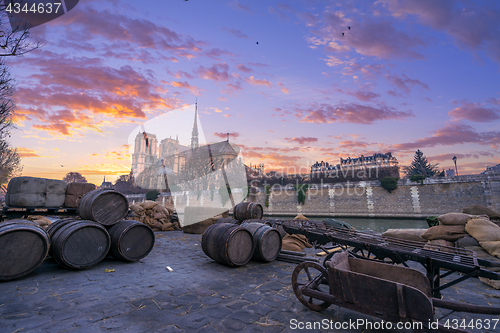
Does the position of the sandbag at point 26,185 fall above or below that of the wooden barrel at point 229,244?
above

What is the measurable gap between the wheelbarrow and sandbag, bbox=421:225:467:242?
4.79m

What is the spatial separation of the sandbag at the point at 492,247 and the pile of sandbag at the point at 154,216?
13629 mm

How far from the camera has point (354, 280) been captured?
9.42 feet

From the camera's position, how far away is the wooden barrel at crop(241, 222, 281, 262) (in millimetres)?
6418

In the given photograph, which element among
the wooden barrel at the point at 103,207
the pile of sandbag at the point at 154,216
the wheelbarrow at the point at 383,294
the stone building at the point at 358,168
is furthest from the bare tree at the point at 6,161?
the stone building at the point at 358,168

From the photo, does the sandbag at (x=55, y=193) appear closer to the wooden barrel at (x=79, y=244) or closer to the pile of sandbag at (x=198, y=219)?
the wooden barrel at (x=79, y=244)

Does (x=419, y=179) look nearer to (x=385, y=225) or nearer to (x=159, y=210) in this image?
(x=385, y=225)

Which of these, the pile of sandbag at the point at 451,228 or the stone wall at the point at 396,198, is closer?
the pile of sandbag at the point at 451,228

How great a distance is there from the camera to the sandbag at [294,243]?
26.4 ft

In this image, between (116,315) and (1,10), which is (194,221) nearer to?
(116,315)

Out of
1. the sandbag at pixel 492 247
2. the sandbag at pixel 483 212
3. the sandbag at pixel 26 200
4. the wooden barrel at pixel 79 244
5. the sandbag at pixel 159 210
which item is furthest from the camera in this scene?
the sandbag at pixel 159 210

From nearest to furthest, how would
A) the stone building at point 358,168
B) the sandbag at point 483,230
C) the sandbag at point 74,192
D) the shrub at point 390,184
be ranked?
1. the sandbag at point 483,230
2. the sandbag at point 74,192
3. the shrub at point 390,184
4. the stone building at point 358,168

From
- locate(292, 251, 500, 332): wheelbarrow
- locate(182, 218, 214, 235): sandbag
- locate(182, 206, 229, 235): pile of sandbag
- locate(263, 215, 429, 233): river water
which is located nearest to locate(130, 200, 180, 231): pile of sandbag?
locate(182, 206, 229, 235): pile of sandbag

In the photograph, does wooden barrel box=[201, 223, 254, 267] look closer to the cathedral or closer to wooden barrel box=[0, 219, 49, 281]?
wooden barrel box=[0, 219, 49, 281]
